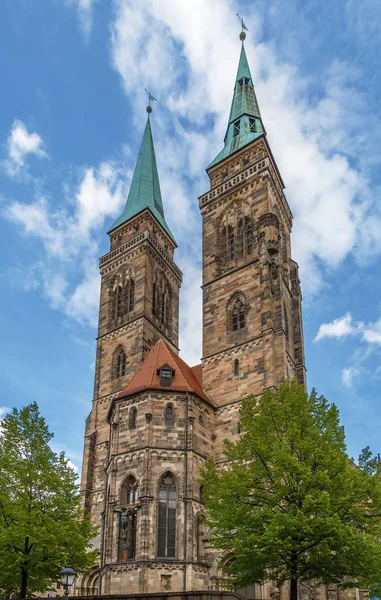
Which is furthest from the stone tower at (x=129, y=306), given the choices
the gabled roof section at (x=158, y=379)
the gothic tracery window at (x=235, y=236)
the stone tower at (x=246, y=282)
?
the gothic tracery window at (x=235, y=236)

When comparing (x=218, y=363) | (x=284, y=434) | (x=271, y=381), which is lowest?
(x=284, y=434)

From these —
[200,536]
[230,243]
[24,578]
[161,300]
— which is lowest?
[24,578]

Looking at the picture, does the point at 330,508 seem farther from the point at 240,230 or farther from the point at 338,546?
the point at 240,230

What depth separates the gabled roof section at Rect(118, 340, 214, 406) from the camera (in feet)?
91.1

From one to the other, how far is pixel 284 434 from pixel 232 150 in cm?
2682

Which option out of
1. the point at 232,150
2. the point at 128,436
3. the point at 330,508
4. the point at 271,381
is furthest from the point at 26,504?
the point at 232,150

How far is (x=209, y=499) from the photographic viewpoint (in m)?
18.5

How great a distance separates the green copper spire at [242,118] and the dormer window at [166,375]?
1751 cm

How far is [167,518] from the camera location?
80.3 feet

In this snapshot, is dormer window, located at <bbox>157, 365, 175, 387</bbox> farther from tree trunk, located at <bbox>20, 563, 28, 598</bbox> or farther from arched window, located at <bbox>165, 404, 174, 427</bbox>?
tree trunk, located at <bbox>20, 563, 28, 598</bbox>

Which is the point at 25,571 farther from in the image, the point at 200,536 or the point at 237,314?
the point at 237,314

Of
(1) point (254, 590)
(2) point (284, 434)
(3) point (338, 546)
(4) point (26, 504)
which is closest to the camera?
(3) point (338, 546)

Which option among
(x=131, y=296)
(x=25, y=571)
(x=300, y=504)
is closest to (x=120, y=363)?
(x=131, y=296)

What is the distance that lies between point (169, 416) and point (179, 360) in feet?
22.2
